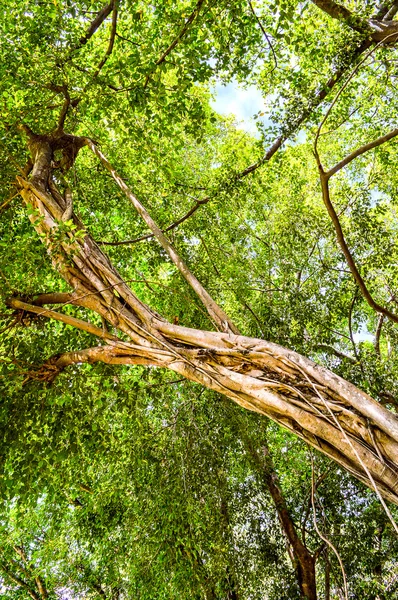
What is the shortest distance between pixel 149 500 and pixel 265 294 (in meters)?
3.03

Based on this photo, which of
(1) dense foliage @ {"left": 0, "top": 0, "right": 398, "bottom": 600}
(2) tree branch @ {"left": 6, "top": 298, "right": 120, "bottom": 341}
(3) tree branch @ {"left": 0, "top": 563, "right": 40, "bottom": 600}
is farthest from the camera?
(3) tree branch @ {"left": 0, "top": 563, "right": 40, "bottom": 600}

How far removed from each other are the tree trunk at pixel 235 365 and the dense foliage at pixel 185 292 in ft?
0.59

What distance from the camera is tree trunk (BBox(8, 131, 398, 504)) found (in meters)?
1.47

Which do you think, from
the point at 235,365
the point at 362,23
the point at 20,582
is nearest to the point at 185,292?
the point at 235,365

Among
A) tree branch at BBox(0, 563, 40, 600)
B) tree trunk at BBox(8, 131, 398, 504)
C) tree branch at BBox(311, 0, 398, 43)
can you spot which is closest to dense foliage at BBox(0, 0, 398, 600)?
tree branch at BBox(311, 0, 398, 43)

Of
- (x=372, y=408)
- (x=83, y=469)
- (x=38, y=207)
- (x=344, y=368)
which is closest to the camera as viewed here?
(x=372, y=408)

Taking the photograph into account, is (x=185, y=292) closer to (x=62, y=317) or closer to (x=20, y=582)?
(x=62, y=317)

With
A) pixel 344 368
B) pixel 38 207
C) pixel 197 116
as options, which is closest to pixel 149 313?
pixel 38 207

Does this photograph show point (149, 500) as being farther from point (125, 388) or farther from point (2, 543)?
point (2, 543)

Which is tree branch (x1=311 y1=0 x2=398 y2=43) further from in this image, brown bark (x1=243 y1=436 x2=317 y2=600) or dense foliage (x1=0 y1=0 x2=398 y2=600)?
brown bark (x1=243 y1=436 x2=317 y2=600)

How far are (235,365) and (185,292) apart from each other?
2.50m

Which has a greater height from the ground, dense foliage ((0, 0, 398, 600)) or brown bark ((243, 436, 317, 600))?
dense foliage ((0, 0, 398, 600))

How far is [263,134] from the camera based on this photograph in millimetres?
4316

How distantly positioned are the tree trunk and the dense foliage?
18cm
